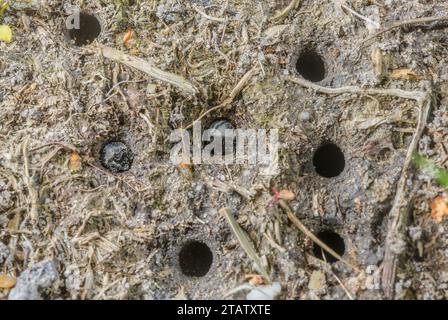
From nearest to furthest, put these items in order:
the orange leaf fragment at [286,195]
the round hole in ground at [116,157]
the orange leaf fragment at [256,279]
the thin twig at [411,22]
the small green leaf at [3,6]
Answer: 1. the orange leaf fragment at [256,279]
2. the orange leaf fragment at [286,195]
3. the round hole in ground at [116,157]
4. the thin twig at [411,22]
5. the small green leaf at [3,6]

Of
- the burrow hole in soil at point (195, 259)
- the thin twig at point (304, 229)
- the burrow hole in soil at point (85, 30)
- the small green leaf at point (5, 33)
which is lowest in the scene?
the burrow hole in soil at point (195, 259)

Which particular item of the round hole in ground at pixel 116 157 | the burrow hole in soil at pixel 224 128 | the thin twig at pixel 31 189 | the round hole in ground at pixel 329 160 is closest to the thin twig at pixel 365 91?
the round hole in ground at pixel 329 160

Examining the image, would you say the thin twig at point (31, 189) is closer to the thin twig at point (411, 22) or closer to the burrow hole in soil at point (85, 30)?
the burrow hole in soil at point (85, 30)

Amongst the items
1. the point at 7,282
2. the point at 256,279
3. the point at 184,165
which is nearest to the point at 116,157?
the point at 184,165

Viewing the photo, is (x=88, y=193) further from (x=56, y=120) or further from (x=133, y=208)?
(x=56, y=120)
